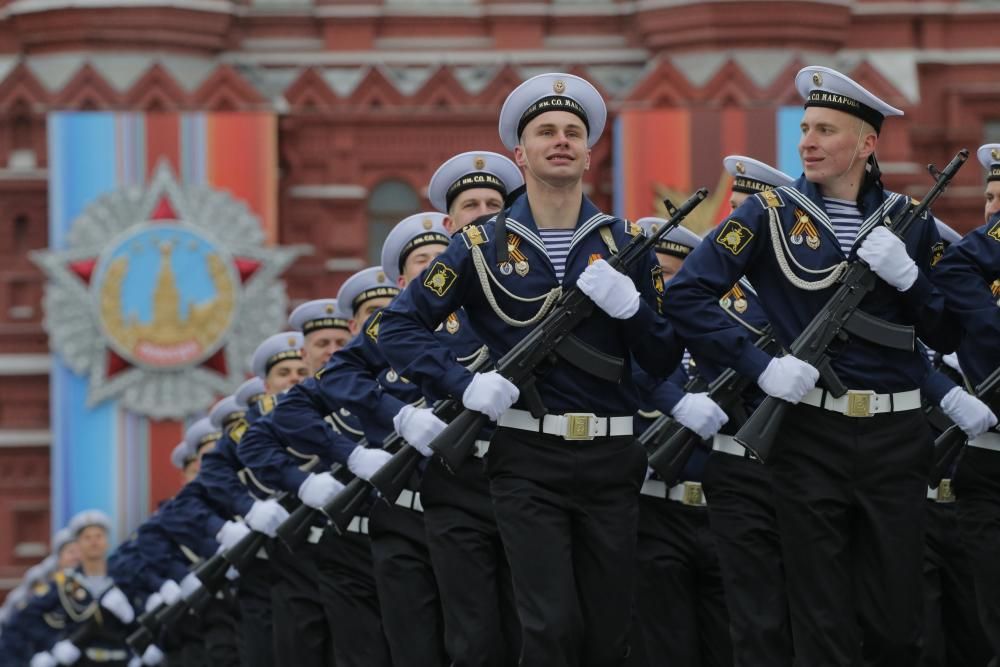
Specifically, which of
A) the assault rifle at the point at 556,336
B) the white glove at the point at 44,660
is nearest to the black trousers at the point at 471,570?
the assault rifle at the point at 556,336

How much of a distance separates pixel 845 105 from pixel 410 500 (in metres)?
2.63

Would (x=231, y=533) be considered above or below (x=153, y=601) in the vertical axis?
above

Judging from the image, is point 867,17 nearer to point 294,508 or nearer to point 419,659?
point 294,508

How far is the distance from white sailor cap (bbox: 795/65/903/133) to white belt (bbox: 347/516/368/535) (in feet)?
11.1

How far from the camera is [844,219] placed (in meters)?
8.31

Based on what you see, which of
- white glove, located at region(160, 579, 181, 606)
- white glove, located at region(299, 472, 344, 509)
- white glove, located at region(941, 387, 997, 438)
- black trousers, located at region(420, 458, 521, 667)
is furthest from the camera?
white glove, located at region(160, 579, 181, 606)

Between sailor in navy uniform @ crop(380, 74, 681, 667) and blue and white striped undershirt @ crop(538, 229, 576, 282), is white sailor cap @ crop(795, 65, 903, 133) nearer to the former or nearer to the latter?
sailor in navy uniform @ crop(380, 74, 681, 667)

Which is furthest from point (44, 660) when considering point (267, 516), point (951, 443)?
point (951, 443)

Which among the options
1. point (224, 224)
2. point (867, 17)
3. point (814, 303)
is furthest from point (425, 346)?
point (867, 17)

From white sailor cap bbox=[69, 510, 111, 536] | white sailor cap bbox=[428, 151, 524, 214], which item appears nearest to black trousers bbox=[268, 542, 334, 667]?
white sailor cap bbox=[428, 151, 524, 214]

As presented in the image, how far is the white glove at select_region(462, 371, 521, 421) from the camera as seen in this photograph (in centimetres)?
811

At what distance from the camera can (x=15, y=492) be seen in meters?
27.8

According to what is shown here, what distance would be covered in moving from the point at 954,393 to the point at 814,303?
98cm

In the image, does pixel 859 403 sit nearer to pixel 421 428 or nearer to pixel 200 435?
pixel 421 428
